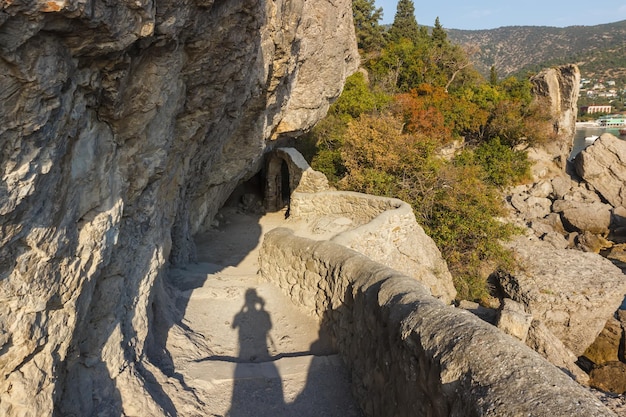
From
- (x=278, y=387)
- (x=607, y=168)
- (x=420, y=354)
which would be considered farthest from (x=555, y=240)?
(x=420, y=354)

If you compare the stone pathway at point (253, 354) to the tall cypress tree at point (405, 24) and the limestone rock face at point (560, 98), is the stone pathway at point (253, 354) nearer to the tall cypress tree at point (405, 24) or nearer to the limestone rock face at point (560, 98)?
the limestone rock face at point (560, 98)

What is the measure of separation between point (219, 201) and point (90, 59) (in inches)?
424

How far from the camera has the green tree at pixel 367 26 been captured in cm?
3241

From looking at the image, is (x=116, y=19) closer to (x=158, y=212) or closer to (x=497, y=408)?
(x=158, y=212)

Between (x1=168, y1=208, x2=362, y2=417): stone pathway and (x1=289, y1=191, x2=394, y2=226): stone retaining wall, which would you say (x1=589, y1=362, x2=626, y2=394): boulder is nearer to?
(x1=289, y1=191, x2=394, y2=226): stone retaining wall

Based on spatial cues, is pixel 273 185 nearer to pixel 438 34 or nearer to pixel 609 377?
pixel 609 377

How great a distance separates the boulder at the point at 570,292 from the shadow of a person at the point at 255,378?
25.9 ft

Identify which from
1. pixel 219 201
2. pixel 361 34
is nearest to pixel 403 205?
pixel 219 201

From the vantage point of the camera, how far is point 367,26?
32.4 metres

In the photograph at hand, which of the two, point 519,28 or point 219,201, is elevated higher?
point 519,28

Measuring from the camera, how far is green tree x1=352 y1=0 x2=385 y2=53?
1276 inches

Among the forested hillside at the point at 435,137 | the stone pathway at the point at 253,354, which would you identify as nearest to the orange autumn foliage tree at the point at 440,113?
the forested hillside at the point at 435,137

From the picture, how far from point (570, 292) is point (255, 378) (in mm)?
9698

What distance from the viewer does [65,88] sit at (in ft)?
10.3
